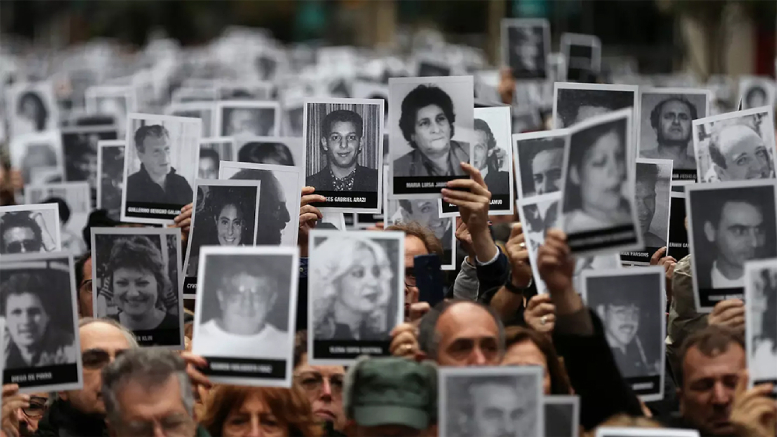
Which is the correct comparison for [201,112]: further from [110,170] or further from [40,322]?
[40,322]

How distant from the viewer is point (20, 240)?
295 inches

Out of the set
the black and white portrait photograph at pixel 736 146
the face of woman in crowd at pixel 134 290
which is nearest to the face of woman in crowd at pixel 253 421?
the face of woman in crowd at pixel 134 290

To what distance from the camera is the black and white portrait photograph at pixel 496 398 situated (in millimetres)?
5008

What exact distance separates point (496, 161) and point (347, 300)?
67.3 inches

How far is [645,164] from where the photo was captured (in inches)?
289

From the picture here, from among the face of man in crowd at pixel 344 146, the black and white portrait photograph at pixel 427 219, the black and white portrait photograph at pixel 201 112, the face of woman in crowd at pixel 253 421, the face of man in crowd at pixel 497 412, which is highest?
the black and white portrait photograph at pixel 201 112

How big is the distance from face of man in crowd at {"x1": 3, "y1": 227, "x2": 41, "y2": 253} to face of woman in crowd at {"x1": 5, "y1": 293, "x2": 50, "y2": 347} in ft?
5.61

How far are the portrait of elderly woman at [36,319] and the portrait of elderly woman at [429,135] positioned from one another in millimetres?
1710

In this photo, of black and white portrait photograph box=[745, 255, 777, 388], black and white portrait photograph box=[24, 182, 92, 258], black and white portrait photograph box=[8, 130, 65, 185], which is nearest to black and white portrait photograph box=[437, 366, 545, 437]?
black and white portrait photograph box=[745, 255, 777, 388]

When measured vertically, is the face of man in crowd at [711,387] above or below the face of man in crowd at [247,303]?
below

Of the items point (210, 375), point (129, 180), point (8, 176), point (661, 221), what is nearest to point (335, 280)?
point (210, 375)

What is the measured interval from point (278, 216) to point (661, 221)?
1.69m

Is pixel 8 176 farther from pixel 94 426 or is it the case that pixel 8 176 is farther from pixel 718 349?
pixel 718 349

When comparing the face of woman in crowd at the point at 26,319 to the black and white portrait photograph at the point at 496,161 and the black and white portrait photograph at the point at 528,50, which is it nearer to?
the black and white portrait photograph at the point at 496,161
